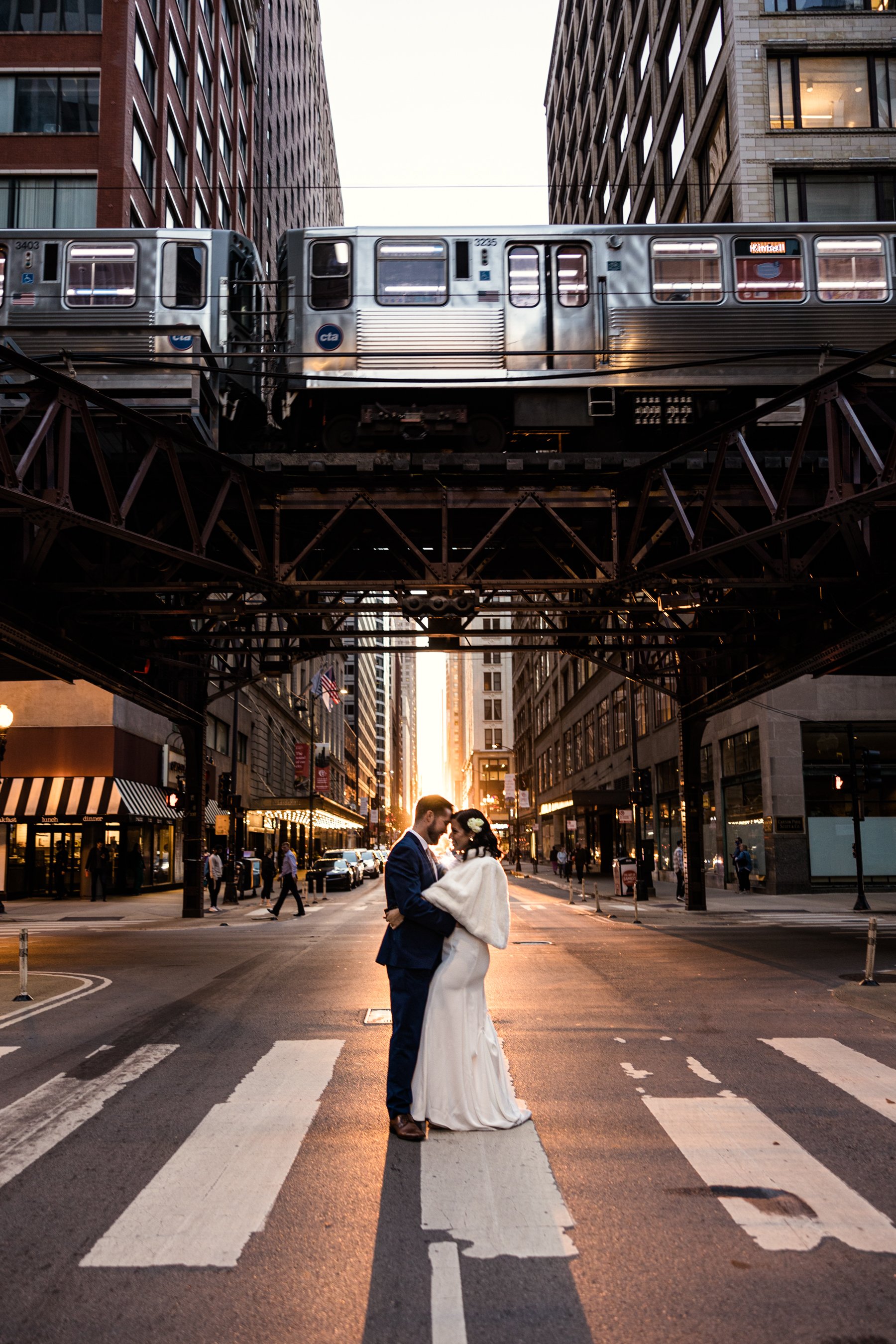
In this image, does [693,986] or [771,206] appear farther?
[771,206]

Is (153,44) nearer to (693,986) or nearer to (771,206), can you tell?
(771,206)

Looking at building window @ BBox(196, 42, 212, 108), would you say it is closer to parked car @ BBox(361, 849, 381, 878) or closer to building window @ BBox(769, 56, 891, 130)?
building window @ BBox(769, 56, 891, 130)

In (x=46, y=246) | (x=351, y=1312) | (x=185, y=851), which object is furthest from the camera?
(x=185, y=851)

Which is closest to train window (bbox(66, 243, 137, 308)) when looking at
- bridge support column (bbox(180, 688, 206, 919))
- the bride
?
bridge support column (bbox(180, 688, 206, 919))

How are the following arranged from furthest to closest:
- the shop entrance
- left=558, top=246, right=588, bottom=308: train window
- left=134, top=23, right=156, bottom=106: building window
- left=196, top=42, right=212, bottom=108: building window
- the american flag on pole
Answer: the american flag on pole < left=196, top=42, right=212, bottom=108: building window < left=134, top=23, right=156, bottom=106: building window < the shop entrance < left=558, top=246, right=588, bottom=308: train window

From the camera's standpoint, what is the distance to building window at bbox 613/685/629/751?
52.7 meters

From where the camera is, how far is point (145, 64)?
3966cm

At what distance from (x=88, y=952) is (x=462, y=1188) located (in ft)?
47.9

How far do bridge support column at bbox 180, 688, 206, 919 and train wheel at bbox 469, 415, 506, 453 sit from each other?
14.0 metres

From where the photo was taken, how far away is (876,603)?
16.9 metres

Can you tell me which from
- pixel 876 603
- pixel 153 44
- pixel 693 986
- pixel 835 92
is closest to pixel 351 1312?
pixel 693 986

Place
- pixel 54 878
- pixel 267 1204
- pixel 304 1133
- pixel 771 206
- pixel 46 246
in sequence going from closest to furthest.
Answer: pixel 267 1204 < pixel 304 1133 < pixel 46 246 < pixel 771 206 < pixel 54 878

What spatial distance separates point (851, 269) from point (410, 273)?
23.4ft

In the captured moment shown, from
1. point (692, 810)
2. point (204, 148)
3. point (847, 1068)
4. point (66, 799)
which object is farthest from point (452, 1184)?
point (204, 148)
